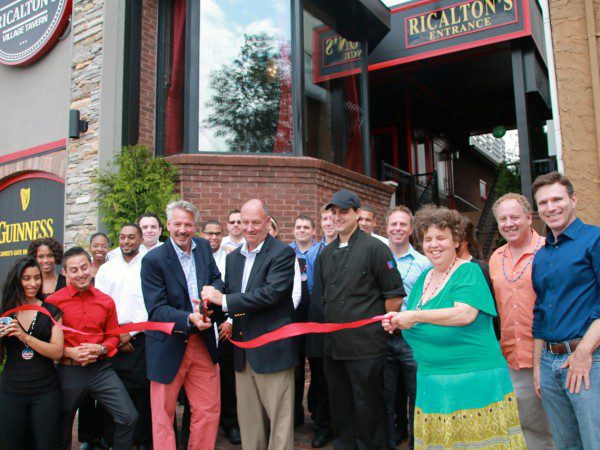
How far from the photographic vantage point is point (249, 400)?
384 cm

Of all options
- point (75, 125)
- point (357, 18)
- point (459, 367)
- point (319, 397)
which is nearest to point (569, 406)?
point (459, 367)

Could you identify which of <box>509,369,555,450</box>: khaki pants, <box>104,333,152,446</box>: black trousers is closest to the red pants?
<box>104,333,152,446</box>: black trousers

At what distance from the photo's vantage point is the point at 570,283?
277 centimetres

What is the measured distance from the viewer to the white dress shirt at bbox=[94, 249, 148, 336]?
179 inches

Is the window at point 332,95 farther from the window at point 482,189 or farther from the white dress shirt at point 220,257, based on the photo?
the window at point 482,189

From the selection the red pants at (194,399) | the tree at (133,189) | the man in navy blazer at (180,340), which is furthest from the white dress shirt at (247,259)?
the tree at (133,189)

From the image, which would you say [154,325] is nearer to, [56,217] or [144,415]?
[144,415]

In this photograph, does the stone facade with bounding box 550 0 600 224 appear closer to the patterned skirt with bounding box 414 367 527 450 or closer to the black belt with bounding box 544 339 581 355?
the black belt with bounding box 544 339 581 355

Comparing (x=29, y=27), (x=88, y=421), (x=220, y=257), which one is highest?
(x=29, y=27)

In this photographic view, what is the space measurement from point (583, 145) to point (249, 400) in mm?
3886

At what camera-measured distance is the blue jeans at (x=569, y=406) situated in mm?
2584

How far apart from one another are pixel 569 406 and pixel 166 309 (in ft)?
8.48

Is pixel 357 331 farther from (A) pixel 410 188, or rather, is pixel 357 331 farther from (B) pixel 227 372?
(A) pixel 410 188

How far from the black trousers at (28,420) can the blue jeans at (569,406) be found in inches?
130
